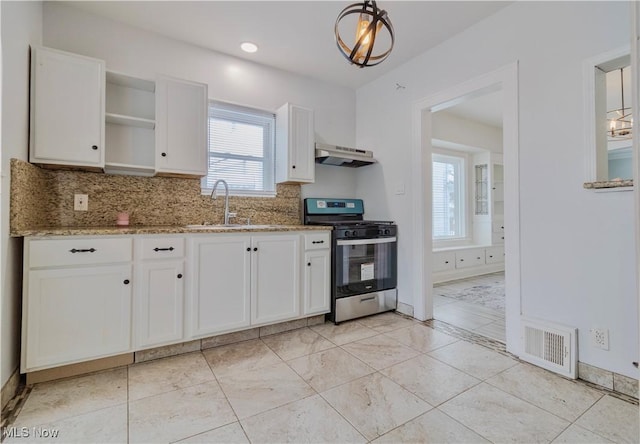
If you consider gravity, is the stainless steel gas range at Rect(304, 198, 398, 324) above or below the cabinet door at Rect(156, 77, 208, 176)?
below

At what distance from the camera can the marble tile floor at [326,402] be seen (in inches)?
54.8

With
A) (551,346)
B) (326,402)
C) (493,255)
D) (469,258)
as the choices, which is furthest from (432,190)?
(493,255)

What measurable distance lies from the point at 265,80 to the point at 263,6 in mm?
910

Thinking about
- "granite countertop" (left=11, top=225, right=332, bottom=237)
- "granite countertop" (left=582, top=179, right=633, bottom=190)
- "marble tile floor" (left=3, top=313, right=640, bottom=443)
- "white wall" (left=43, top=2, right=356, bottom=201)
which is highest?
"white wall" (left=43, top=2, right=356, bottom=201)

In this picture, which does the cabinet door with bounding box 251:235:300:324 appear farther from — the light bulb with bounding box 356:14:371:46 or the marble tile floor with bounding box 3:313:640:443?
the light bulb with bounding box 356:14:371:46

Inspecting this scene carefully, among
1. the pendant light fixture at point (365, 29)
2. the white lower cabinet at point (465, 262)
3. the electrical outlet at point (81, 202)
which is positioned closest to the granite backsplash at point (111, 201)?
the electrical outlet at point (81, 202)

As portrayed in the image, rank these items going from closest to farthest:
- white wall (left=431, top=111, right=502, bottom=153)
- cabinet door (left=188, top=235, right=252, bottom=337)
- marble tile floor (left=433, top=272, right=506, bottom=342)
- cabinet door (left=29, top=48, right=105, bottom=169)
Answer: cabinet door (left=29, top=48, right=105, bottom=169) → cabinet door (left=188, top=235, right=252, bottom=337) → marble tile floor (left=433, top=272, right=506, bottom=342) → white wall (left=431, top=111, right=502, bottom=153)

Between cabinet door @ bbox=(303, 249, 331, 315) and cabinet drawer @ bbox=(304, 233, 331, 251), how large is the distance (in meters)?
0.04

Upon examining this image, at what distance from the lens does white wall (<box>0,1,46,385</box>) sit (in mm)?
1589

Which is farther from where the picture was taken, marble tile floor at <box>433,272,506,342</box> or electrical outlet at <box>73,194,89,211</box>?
marble tile floor at <box>433,272,506,342</box>

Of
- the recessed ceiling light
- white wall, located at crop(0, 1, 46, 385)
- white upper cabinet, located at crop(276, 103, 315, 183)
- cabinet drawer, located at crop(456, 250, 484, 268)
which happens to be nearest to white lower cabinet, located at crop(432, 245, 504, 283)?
cabinet drawer, located at crop(456, 250, 484, 268)

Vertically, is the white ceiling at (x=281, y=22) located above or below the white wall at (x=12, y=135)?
above

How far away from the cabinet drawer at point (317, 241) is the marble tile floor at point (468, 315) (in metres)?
1.37

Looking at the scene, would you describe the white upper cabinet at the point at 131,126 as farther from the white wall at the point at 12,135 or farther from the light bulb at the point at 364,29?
the light bulb at the point at 364,29
